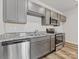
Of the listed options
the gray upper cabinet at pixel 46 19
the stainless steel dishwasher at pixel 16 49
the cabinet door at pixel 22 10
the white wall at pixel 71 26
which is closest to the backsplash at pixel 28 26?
the gray upper cabinet at pixel 46 19

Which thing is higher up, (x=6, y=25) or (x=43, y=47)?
(x=6, y=25)

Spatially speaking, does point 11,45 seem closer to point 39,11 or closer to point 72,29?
point 39,11

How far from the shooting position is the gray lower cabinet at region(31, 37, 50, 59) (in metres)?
2.76

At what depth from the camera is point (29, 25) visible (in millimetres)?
3568

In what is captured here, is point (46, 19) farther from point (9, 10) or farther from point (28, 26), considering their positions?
point (9, 10)

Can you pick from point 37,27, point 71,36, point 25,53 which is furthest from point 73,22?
point 25,53

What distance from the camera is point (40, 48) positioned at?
10.1 ft

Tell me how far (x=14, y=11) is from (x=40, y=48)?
1.50m

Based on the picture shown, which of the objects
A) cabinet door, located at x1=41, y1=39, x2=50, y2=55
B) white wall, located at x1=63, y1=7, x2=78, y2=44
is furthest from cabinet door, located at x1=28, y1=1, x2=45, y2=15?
white wall, located at x1=63, y1=7, x2=78, y2=44

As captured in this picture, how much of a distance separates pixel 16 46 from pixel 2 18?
3.18 ft

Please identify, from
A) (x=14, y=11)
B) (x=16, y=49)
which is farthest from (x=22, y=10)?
(x=16, y=49)

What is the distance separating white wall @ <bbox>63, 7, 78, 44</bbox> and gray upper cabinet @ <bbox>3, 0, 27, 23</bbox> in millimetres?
4584

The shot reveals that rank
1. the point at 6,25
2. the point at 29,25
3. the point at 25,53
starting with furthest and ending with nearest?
the point at 29,25 < the point at 6,25 < the point at 25,53

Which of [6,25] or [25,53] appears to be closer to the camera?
[25,53]
